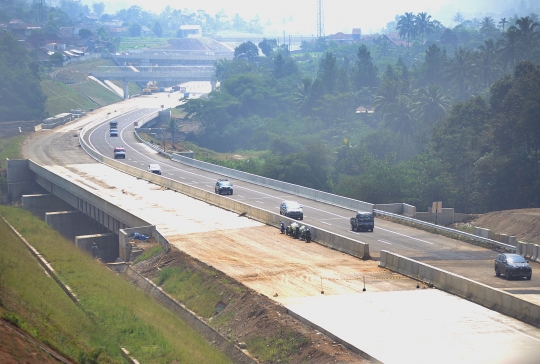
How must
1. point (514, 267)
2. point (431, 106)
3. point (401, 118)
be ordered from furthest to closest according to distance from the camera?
1. point (401, 118)
2. point (431, 106)
3. point (514, 267)

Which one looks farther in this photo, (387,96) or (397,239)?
(387,96)

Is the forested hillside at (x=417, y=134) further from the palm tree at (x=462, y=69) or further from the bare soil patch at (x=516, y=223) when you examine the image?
the bare soil patch at (x=516, y=223)

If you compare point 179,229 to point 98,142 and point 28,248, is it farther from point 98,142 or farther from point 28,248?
point 98,142

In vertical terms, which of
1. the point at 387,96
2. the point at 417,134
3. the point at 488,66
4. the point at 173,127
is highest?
the point at 488,66

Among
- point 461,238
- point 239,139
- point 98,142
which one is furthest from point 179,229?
point 239,139

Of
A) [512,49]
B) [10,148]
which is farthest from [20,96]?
[512,49]

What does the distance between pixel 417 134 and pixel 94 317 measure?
358ft

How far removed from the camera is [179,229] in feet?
212

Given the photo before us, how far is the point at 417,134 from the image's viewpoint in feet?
474

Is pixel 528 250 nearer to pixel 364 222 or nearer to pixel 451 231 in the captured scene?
pixel 451 231

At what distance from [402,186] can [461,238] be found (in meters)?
38.9

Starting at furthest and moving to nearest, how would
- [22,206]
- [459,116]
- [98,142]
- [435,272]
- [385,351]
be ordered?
[98,142], [459,116], [22,206], [435,272], [385,351]

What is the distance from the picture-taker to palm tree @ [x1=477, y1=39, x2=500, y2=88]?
16100cm

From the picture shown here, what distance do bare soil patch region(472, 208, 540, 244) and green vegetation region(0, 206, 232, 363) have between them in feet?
116
